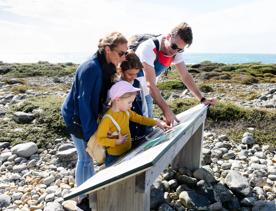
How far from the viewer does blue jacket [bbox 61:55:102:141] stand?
171 inches

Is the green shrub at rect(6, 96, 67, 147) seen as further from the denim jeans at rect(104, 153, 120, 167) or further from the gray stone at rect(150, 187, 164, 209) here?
the denim jeans at rect(104, 153, 120, 167)

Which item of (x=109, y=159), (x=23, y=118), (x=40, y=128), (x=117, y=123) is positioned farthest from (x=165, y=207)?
(x=23, y=118)

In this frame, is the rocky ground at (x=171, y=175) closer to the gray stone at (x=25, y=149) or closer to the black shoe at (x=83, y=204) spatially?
the gray stone at (x=25, y=149)

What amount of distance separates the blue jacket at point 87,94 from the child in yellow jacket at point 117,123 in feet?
0.40

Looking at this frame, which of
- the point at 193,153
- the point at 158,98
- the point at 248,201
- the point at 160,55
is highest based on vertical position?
the point at 160,55

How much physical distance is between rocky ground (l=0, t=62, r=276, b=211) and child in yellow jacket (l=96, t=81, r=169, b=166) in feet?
4.34

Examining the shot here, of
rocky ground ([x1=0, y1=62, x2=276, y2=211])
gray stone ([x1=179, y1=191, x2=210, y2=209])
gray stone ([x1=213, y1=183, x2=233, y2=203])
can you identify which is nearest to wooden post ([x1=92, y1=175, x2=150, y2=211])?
rocky ground ([x1=0, y1=62, x2=276, y2=211])

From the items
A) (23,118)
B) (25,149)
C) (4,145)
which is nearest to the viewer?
(25,149)

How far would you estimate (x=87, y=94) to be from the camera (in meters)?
4.39

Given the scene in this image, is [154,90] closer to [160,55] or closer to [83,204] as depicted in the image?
[160,55]

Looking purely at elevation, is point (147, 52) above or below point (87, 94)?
above

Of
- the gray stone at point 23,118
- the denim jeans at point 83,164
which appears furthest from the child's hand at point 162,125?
the gray stone at point 23,118

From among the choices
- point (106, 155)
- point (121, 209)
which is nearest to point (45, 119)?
point (106, 155)

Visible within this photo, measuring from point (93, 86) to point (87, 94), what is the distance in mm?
101
